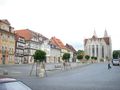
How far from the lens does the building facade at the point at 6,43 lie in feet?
301

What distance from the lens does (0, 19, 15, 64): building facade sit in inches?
3616

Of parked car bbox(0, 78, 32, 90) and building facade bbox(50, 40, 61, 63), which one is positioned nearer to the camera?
parked car bbox(0, 78, 32, 90)

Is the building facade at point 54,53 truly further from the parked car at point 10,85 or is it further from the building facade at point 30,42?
the parked car at point 10,85

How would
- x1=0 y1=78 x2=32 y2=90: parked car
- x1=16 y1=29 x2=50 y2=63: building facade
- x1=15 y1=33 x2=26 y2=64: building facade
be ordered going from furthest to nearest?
x1=16 y1=29 x2=50 y2=63: building facade
x1=15 y1=33 x2=26 y2=64: building facade
x1=0 y1=78 x2=32 y2=90: parked car

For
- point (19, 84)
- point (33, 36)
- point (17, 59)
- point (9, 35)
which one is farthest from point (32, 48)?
point (19, 84)

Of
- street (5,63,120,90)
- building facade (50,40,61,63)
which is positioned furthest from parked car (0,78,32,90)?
building facade (50,40,61,63)

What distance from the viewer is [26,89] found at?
7109mm

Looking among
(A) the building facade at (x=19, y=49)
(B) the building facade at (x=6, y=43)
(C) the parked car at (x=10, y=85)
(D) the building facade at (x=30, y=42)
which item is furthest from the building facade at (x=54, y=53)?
(C) the parked car at (x=10, y=85)

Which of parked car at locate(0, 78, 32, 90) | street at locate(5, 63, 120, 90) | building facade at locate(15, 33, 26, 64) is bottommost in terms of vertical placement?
street at locate(5, 63, 120, 90)

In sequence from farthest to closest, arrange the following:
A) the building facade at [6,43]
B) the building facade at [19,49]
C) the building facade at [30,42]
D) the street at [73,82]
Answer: the building facade at [30,42], the building facade at [19,49], the building facade at [6,43], the street at [73,82]

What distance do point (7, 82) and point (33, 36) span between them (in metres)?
114

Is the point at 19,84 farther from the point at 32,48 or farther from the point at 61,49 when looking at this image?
the point at 61,49

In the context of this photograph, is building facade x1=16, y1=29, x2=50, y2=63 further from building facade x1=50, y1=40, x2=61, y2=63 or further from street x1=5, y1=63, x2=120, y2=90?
street x1=5, y1=63, x2=120, y2=90

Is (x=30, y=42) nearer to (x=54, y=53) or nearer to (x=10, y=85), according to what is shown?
(x=54, y=53)
